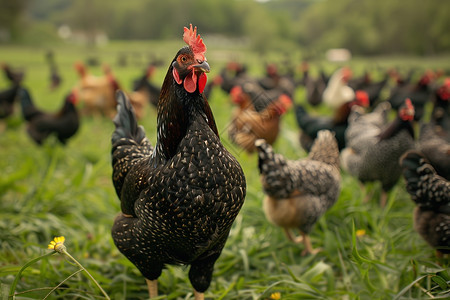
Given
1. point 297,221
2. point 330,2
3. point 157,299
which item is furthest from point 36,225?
point 330,2

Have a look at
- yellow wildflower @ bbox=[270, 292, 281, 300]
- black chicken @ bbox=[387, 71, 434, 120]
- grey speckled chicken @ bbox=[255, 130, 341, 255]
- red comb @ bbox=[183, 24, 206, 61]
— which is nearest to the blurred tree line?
black chicken @ bbox=[387, 71, 434, 120]

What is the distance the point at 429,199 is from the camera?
94.8 inches

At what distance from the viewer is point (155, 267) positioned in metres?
1.97

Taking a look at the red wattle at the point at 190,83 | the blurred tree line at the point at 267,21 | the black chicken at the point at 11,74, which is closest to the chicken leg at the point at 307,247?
the red wattle at the point at 190,83

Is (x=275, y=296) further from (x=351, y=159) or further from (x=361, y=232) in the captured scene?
(x=351, y=159)

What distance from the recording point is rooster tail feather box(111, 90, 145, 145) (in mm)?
2361

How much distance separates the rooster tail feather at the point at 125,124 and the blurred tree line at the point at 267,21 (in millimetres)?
3954

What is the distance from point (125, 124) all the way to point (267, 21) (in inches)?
294

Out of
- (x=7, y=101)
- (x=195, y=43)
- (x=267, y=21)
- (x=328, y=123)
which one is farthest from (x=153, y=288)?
(x=267, y=21)

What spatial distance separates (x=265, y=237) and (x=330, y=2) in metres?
6.78

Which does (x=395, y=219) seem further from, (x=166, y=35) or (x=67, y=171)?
(x=166, y=35)

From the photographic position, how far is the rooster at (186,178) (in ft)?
5.05

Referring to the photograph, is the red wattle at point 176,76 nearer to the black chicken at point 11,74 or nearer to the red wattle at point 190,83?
the red wattle at point 190,83

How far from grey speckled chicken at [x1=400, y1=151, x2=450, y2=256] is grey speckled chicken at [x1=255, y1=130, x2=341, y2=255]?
2.20 ft
